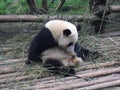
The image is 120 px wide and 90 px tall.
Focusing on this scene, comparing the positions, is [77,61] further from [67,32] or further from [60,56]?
[67,32]

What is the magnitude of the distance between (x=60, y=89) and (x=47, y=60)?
619 mm

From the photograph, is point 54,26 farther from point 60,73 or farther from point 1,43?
point 1,43

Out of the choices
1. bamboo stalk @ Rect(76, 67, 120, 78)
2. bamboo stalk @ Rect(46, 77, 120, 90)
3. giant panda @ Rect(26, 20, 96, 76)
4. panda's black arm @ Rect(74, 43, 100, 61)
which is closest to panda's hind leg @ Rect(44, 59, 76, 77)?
giant panda @ Rect(26, 20, 96, 76)

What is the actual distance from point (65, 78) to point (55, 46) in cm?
49

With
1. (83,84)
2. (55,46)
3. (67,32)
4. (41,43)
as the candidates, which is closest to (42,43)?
(41,43)

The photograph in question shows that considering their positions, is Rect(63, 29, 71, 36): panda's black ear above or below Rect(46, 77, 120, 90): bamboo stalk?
above

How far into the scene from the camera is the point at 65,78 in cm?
404

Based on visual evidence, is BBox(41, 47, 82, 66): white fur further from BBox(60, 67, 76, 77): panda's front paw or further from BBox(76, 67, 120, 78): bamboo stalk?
BBox(76, 67, 120, 78): bamboo stalk

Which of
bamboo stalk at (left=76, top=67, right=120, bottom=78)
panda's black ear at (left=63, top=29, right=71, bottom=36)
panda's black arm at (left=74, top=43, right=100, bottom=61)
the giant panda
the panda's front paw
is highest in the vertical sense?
panda's black ear at (left=63, top=29, right=71, bottom=36)

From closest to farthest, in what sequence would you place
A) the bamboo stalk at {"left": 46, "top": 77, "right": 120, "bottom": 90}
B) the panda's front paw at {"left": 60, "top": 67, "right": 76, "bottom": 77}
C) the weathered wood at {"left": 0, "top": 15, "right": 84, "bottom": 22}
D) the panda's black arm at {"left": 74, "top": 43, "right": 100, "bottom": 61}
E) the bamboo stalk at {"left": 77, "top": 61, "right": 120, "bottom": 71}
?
the bamboo stalk at {"left": 46, "top": 77, "right": 120, "bottom": 90}
the panda's front paw at {"left": 60, "top": 67, "right": 76, "bottom": 77}
the bamboo stalk at {"left": 77, "top": 61, "right": 120, "bottom": 71}
the panda's black arm at {"left": 74, "top": 43, "right": 100, "bottom": 61}
the weathered wood at {"left": 0, "top": 15, "right": 84, "bottom": 22}

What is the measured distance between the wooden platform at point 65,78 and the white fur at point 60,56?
102 mm

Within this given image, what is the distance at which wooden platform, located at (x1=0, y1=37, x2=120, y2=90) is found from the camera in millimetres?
3789

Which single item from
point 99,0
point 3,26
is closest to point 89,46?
point 99,0

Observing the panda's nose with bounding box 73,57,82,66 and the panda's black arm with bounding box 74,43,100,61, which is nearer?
the panda's nose with bounding box 73,57,82,66
